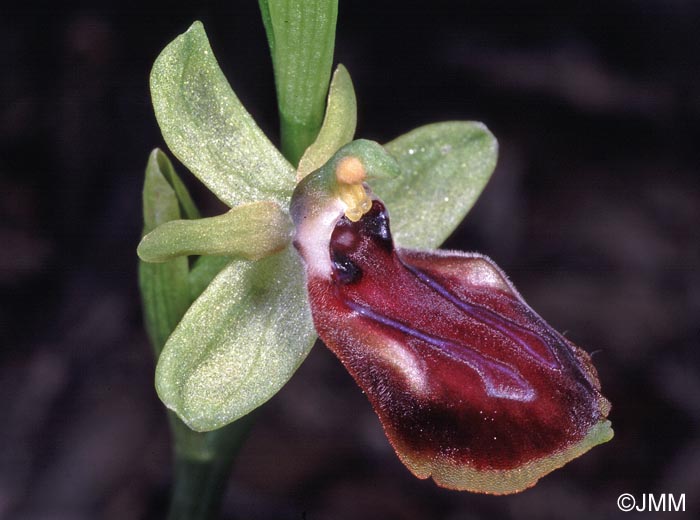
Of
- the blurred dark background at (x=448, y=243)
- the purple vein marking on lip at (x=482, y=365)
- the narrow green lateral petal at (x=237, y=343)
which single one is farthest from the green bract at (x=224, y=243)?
the blurred dark background at (x=448, y=243)

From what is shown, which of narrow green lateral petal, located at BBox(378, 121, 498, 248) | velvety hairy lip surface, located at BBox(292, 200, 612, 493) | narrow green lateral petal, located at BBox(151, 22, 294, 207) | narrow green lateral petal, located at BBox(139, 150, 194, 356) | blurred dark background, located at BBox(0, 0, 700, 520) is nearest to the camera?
velvety hairy lip surface, located at BBox(292, 200, 612, 493)

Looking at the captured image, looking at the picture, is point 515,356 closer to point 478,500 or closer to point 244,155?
point 244,155

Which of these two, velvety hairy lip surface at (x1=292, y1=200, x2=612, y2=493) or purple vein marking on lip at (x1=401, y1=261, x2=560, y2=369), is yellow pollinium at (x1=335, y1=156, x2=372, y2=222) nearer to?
velvety hairy lip surface at (x1=292, y1=200, x2=612, y2=493)

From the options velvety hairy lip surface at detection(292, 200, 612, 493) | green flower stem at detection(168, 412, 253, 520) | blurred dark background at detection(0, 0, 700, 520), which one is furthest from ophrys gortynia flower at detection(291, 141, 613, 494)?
blurred dark background at detection(0, 0, 700, 520)

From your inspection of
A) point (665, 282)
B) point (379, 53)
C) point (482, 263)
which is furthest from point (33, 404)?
point (665, 282)

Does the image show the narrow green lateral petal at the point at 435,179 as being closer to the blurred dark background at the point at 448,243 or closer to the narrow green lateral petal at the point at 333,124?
the narrow green lateral petal at the point at 333,124

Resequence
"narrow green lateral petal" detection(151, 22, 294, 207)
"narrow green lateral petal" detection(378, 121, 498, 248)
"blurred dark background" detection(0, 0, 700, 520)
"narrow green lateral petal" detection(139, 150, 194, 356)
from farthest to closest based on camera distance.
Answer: "blurred dark background" detection(0, 0, 700, 520) < "narrow green lateral petal" detection(378, 121, 498, 248) < "narrow green lateral petal" detection(139, 150, 194, 356) < "narrow green lateral petal" detection(151, 22, 294, 207)

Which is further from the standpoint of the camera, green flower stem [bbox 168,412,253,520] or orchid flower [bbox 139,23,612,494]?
green flower stem [bbox 168,412,253,520]

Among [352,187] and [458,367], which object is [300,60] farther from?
[458,367]
